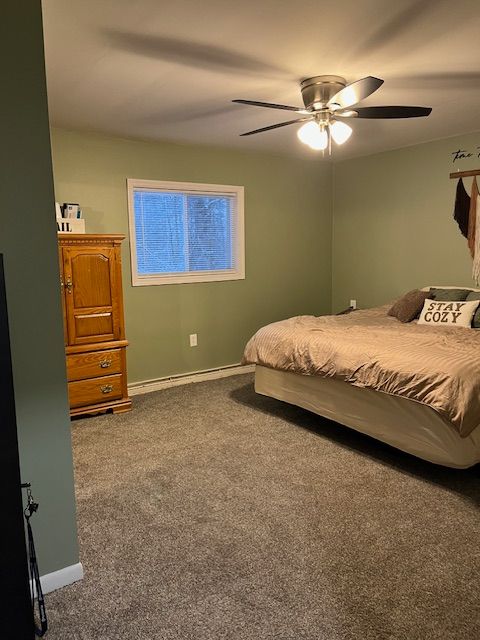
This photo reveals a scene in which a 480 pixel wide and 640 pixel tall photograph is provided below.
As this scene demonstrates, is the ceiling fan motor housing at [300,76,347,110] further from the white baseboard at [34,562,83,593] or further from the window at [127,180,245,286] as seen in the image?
the white baseboard at [34,562,83,593]

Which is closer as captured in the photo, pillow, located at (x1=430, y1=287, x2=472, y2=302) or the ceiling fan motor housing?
the ceiling fan motor housing

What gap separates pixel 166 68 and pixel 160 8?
0.66m

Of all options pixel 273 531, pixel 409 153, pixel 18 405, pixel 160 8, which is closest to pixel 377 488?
pixel 273 531

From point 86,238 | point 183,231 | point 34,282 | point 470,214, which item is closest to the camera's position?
point 34,282

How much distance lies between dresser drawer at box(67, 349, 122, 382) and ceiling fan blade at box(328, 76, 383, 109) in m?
2.54

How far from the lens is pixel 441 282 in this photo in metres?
4.76

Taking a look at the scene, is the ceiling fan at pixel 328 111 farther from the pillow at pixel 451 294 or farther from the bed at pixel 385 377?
the pillow at pixel 451 294

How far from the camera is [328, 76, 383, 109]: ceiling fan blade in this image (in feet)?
7.45

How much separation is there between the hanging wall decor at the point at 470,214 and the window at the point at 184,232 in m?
2.16

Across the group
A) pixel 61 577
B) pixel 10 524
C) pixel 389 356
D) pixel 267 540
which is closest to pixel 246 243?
pixel 389 356

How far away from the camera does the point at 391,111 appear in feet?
8.79

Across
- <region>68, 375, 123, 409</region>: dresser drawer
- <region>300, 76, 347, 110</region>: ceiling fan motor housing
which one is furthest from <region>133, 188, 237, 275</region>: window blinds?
<region>300, 76, 347, 110</region>: ceiling fan motor housing

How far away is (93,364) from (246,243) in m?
2.18

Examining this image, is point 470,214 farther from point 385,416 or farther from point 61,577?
point 61,577
